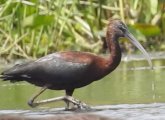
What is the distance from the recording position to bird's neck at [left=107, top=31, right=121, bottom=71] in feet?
24.6

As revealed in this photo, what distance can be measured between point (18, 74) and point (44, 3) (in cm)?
473

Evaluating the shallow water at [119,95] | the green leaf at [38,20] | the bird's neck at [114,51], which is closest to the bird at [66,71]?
the bird's neck at [114,51]

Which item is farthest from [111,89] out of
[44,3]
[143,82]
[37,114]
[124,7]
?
[124,7]

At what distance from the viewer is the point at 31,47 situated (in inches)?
→ 473

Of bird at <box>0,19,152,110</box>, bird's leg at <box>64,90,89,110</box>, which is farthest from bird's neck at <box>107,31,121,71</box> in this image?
bird's leg at <box>64,90,89,110</box>

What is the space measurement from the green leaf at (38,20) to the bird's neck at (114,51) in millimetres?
3337

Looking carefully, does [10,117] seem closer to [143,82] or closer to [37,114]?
[37,114]

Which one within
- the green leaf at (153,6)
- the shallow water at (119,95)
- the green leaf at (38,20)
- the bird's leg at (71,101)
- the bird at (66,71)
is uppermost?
the green leaf at (153,6)

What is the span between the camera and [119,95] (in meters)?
8.02

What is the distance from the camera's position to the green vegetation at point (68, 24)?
11.4 metres

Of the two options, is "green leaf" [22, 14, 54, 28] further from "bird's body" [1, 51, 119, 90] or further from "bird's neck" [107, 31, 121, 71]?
"bird's body" [1, 51, 119, 90]

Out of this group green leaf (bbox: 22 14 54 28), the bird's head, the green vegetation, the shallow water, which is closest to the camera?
the shallow water

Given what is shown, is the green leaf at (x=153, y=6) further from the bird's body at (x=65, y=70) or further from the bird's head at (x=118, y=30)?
the bird's body at (x=65, y=70)

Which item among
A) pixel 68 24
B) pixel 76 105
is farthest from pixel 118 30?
pixel 68 24
